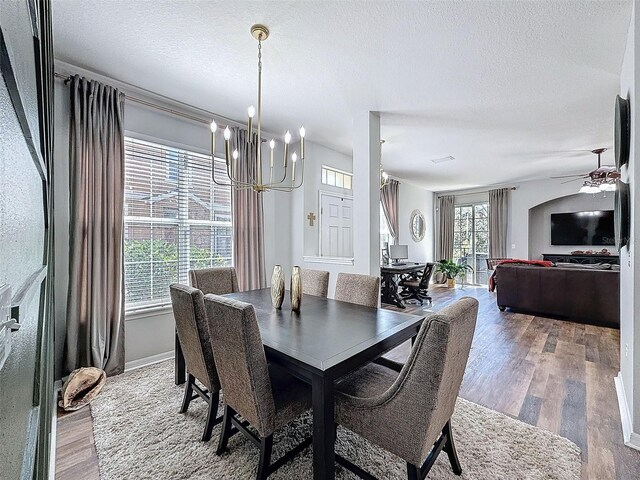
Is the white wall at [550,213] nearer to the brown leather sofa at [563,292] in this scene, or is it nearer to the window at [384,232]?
the brown leather sofa at [563,292]

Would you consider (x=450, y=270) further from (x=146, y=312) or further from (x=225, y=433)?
(x=225, y=433)

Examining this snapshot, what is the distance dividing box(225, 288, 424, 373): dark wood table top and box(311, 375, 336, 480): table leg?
0.08 metres

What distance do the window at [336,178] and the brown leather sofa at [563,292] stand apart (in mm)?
3048

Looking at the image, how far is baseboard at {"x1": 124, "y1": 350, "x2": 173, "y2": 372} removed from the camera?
289cm

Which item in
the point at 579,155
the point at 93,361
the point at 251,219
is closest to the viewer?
the point at 93,361

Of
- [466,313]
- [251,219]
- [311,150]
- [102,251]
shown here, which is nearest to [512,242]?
[311,150]

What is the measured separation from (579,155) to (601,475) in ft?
17.4

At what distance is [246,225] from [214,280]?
3.40ft

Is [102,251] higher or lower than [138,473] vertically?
higher

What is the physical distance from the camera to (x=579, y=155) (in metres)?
5.13

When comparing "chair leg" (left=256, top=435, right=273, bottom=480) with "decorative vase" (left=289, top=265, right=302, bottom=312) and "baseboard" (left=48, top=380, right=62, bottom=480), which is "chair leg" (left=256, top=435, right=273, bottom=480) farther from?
"baseboard" (left=48, top=380, right=62, bottom=480)

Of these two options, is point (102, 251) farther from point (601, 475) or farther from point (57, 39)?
point (601, 475)

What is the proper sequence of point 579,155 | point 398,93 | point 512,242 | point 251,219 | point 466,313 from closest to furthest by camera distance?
point 466,313 < point 398,93 < point 251,219 < point 579,155 < point 512,242

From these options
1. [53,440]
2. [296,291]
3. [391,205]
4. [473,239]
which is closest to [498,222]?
[473,239]
